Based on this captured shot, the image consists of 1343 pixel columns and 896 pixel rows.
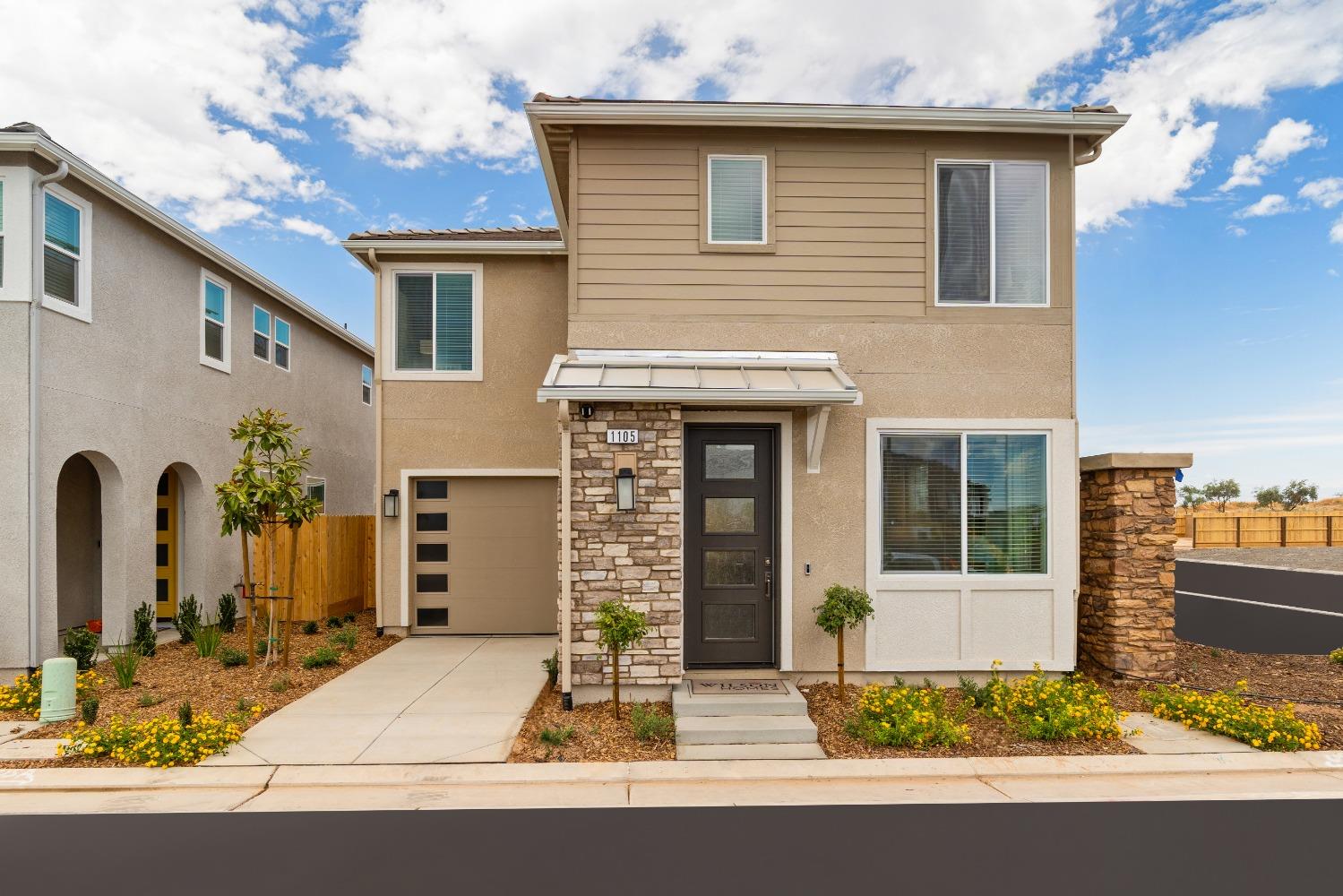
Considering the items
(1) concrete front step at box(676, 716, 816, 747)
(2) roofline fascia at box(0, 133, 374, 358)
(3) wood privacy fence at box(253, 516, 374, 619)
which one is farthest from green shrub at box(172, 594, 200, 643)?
(1) concrete front step at box(676, 716, 816, 747)

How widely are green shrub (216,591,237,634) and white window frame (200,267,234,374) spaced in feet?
11.5

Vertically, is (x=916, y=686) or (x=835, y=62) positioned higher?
(x=835, y=62)

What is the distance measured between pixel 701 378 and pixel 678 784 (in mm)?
3299

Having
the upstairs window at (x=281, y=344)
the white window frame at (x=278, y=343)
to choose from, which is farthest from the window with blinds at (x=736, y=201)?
the upstairs window at (x=281, y=344)

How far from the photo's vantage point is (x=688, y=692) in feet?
20.3

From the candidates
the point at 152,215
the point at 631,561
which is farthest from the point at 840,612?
the point at 152,215

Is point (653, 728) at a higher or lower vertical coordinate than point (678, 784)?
higher

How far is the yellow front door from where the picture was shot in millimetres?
10336

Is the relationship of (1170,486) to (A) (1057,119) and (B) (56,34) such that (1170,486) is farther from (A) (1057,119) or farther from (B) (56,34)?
(B) (56,34)

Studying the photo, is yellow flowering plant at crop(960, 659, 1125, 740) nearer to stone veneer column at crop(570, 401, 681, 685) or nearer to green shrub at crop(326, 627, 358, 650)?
stone veneer column at crop(570, 401, 681, 685)

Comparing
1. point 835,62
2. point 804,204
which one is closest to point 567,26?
point 835,62

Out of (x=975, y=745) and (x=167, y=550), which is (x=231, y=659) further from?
(x=975, y=745)

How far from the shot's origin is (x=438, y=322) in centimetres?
978

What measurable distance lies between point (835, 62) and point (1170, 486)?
9.69m
